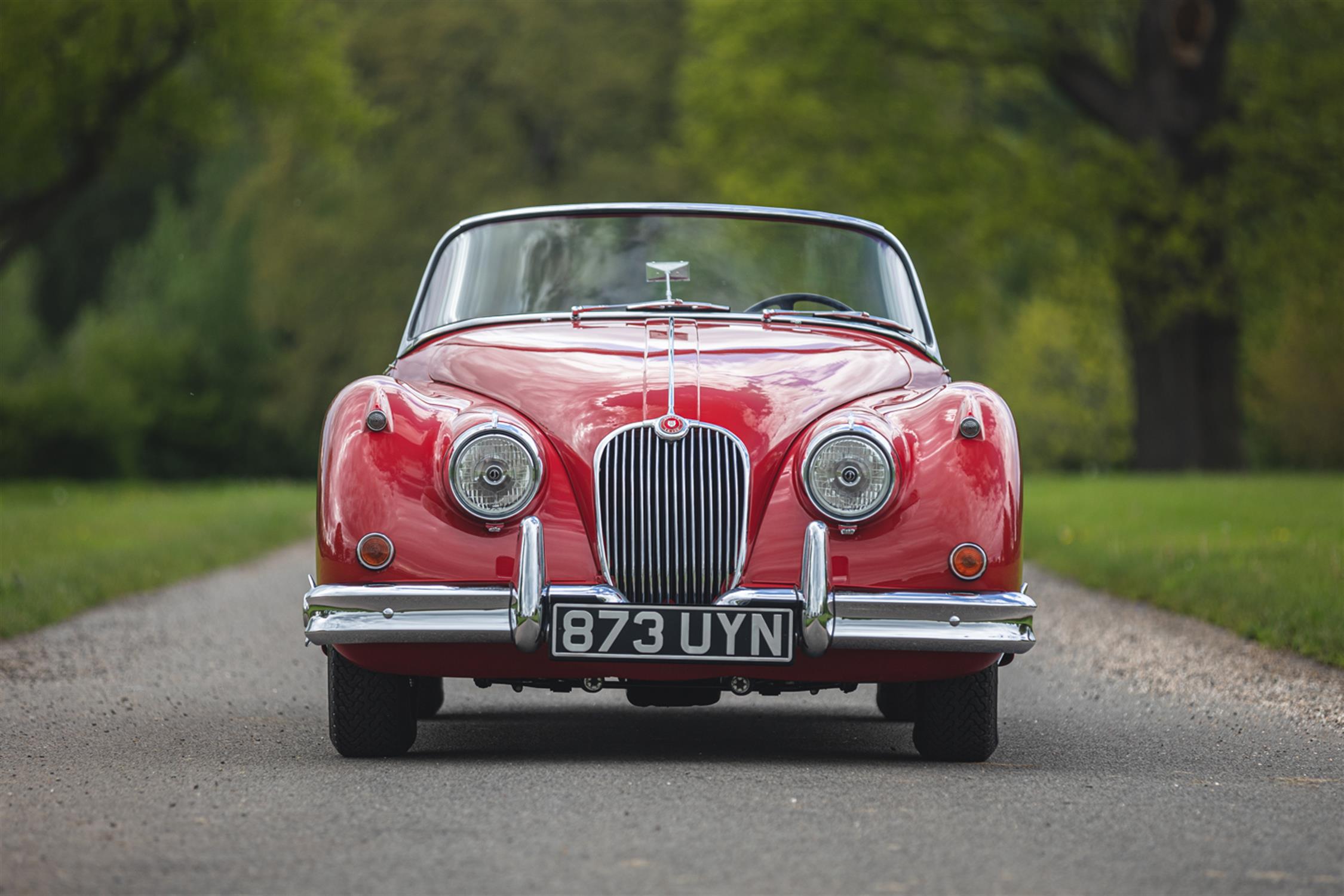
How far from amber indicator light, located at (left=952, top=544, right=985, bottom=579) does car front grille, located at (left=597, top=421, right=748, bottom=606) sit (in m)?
0.58

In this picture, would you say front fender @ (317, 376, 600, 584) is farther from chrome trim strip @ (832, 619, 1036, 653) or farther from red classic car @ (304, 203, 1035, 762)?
chrome trim strip @ (832, 619, 1036, 653)

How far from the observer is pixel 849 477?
5.22 metres

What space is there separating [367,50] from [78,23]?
18072 mm

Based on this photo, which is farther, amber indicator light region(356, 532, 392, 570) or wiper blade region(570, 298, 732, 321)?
wiper blade region(570, 298, 732, 321)

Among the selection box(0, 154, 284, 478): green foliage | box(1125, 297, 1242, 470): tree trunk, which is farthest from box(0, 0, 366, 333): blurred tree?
box(0, 154, 284, 478): green foliage

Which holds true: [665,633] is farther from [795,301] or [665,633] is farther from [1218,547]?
[1218,547]

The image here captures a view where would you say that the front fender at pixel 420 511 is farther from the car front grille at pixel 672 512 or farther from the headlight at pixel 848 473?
the headlight at pixel 848 473

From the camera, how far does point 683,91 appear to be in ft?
99.3

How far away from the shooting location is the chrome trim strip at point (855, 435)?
17.0ft

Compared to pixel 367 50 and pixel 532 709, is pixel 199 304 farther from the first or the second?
pixel 532 709

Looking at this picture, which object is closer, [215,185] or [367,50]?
[367,50]

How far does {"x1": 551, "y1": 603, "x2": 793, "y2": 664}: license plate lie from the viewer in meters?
4.99

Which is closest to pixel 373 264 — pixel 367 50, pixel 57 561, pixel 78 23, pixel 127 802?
pixel 367 50

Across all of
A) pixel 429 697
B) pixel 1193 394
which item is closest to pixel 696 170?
pixel 1193 394
